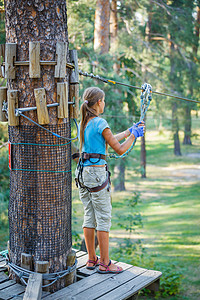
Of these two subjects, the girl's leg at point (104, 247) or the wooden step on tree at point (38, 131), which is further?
the girl's leg at point (104, 247)

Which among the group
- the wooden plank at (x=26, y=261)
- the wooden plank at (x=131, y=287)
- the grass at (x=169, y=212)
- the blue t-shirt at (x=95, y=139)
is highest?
the blue t-shirt at (x=95, y=139)

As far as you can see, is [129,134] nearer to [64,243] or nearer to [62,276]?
[64,243]

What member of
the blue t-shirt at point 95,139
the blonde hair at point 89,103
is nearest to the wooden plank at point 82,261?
the blue t-shirt at point 95,139

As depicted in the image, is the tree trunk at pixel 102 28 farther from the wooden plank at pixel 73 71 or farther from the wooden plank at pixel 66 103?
the wooden plank at pixel 66 103

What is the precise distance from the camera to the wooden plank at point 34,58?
2.45m

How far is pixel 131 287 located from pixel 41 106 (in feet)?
4.82

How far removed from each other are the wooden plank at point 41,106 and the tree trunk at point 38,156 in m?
0.08

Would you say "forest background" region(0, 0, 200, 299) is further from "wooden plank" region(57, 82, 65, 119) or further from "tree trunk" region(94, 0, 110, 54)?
"wooden plank" region(57, 82, 65, 119)

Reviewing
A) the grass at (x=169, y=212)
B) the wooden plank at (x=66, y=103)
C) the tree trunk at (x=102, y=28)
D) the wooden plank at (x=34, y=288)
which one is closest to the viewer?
the wooden plank at (x=34, y=288)

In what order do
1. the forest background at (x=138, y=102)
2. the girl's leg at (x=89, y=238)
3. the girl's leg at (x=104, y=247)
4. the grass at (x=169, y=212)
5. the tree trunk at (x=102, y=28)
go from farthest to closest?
1. the tree trunk at (x=102, y=28)
2. the grass at (x=169, y=212)
3. the forest background at (x=138, y=102)
4. the girl's leg at (x=89, y=238)
5. the girl's leg at (x=104, y=247)

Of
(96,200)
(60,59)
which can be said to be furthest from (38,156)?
(60,59)

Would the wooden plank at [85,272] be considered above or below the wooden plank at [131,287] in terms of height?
above

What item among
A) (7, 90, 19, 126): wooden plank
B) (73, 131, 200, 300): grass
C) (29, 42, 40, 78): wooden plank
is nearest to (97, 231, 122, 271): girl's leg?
(7, 90, 19, 126): wooden plank

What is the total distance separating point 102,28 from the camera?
7133 millimetres
